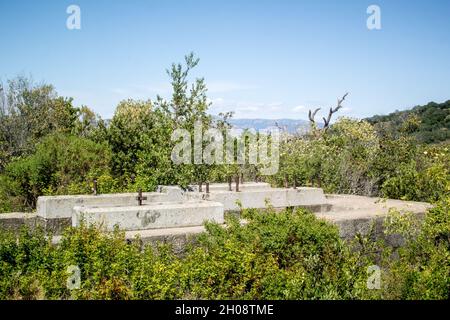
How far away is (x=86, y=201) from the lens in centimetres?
1115

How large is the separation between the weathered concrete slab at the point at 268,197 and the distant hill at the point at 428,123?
21.2 meters

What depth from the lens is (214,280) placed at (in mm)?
6531

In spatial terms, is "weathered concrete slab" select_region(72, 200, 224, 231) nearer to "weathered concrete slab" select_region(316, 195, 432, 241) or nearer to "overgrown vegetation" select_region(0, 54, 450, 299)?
"overgrown vegetation" select_region(0, 54, 450, 299)

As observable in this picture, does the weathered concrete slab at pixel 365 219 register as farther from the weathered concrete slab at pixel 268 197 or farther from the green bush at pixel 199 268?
the green bush at pixel 199 268

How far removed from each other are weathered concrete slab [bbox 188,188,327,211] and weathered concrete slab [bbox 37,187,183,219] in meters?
0.54

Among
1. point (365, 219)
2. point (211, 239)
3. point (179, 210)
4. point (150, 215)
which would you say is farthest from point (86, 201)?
point (365, 219)

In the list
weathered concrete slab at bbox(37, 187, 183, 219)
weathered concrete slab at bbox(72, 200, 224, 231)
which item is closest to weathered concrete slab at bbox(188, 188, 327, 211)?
weathered concrete slab at bbox(37, 187, 183, 219)

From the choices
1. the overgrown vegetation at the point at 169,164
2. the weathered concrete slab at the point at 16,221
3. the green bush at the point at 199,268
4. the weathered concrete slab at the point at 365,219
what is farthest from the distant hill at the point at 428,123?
the green bush at the point at 199,268

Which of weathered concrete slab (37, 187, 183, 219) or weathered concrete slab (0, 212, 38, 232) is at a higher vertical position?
weathered concrete slab (37, 187, 183, 219)

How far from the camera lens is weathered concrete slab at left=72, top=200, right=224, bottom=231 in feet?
29.5

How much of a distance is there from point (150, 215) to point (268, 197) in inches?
156

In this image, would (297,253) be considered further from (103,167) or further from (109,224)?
(103,167)

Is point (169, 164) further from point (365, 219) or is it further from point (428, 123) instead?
point (428, 123)
